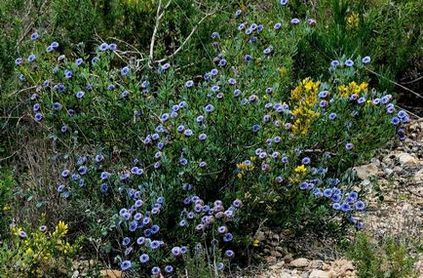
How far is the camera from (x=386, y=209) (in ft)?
15.1

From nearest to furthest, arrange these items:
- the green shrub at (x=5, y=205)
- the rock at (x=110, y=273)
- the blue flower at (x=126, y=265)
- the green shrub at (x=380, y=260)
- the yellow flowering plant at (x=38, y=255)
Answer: the green shrub at (x=380, y=260) → the yellow flowering plant at (x=38, y=255) → the blue flower at (x=126, y=265) → the green shrub at (x=5, y=205) → the rock at (x=110, y=273)

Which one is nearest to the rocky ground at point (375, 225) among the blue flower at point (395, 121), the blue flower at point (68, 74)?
the blue flower at point (395, 121)

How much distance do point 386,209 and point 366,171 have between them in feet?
1.33

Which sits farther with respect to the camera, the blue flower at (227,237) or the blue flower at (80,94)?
the blue flower at (80,94)

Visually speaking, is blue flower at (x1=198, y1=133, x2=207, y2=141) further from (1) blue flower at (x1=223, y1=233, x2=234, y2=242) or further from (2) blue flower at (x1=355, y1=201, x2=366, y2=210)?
(2) blue flower at (x1=355, y1=201, x2=366, y2=210)

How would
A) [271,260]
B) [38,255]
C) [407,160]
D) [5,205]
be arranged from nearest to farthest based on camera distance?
1. [38,255]
2. [5,205]
3. [271,260]
4. [407,160]

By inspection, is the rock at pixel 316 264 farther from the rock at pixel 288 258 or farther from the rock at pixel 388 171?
the rock at pixel 388 171

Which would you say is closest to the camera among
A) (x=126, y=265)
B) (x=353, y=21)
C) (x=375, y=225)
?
(x=126, y=265)

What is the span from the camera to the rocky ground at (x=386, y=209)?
13.3 feet

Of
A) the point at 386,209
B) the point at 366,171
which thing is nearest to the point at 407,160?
the point at 366,171

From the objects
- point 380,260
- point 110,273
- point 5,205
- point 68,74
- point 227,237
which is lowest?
point 110,273

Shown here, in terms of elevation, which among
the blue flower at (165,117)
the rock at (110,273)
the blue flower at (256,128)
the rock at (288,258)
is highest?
the blue flower at (165,117)

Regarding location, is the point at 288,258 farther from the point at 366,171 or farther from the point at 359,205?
the point at 366,171

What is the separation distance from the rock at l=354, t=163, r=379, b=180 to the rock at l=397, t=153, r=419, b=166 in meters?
0.17
